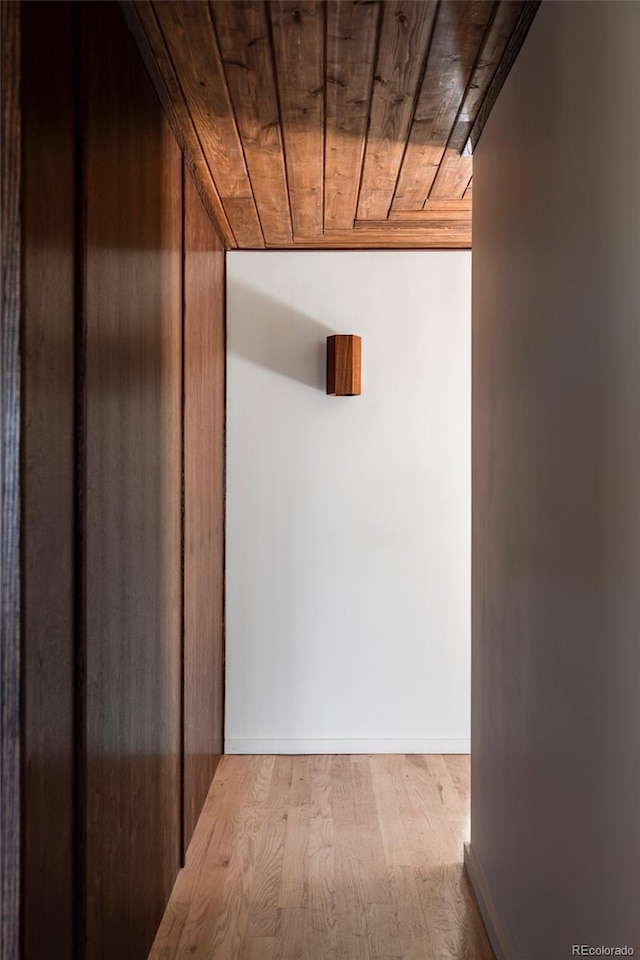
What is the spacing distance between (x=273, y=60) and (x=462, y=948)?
8.10ft

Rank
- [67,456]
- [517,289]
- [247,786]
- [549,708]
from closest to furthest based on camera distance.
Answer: [67,456], [549,708], [517,289], [247,786]

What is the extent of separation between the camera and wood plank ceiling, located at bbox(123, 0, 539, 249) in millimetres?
1964

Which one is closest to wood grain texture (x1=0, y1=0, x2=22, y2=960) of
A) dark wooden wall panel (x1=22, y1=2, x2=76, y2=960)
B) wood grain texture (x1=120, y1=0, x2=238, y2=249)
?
dark wooden wall panel (x1=22, y1=2, x2=76, y2=960)

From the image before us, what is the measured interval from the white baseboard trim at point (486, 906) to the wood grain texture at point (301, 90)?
235 cm

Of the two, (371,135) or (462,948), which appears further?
(371,135)

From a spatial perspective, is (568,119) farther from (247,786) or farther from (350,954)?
(247,786)

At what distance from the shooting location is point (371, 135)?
2668 mm

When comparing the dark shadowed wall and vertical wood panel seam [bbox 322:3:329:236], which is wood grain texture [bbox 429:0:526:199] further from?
the dark shadowed wall

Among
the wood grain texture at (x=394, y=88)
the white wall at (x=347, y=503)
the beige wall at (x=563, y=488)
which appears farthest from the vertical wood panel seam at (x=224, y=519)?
the beige wall at (x=563, y=488)

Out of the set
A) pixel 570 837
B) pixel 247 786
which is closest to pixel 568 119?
pixel 570 837

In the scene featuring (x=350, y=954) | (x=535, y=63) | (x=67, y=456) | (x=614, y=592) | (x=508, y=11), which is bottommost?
(x=350, y=954)

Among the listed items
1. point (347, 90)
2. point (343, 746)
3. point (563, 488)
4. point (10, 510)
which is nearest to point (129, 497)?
point (10, 510)

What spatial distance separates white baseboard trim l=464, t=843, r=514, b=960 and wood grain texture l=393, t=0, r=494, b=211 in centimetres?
229

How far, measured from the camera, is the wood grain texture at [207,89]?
1.97 m
